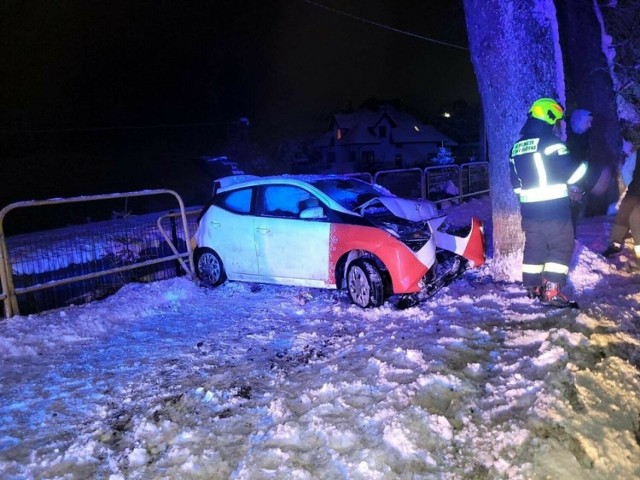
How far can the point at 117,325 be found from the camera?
19.7ft

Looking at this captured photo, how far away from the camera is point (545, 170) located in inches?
193

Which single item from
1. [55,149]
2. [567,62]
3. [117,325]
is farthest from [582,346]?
[55,149]

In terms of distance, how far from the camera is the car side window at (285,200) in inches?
262

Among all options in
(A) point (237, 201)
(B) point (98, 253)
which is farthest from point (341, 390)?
(B) point (98, 253)

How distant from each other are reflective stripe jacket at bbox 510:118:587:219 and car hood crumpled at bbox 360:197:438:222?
1429 mm

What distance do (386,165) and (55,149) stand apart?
101 feet

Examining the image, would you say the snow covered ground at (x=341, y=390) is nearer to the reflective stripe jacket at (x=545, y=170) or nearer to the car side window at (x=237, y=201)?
the reflective stripe jacket at (x=545, y=170)

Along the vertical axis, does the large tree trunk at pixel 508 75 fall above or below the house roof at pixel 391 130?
below

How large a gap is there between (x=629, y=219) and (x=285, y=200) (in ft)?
14.9

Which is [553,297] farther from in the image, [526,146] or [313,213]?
[313,213]

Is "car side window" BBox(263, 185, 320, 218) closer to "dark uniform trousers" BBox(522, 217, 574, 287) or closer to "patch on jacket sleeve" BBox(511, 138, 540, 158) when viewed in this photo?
"patch on jacket sleeve" BBox(511, 138, 540, 158)

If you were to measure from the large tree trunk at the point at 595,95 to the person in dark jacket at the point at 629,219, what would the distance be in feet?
12.0

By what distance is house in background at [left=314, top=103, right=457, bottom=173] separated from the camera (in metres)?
53.6

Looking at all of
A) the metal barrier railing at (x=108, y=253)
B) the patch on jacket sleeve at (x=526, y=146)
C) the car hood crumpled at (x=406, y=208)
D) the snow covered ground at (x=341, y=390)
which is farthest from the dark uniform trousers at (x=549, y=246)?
the metal barrier railing at (x=108, y=253)
